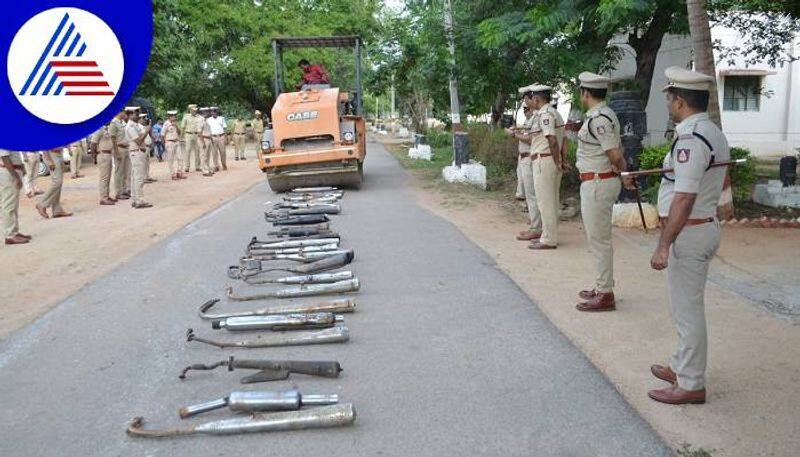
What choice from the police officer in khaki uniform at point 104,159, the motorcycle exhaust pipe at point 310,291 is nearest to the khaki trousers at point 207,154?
the police officer in khaki uniform at point 104,159

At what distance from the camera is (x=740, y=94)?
67.1 feet

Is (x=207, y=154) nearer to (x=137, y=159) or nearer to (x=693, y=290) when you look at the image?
(x=137, y=159)

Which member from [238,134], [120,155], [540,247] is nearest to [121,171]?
[120,155]

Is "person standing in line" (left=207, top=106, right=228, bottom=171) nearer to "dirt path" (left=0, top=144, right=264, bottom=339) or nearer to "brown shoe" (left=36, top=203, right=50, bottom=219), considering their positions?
"dirt path" (left=0, top=144, right=264, bottom=339)

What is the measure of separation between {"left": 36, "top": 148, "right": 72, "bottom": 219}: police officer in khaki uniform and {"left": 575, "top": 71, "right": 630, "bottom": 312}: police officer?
8224mm

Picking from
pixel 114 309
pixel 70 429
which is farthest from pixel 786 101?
pixel 70 429

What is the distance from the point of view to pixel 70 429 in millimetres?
3461

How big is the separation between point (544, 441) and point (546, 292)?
2.67 meters

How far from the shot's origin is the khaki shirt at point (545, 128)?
22.8ft

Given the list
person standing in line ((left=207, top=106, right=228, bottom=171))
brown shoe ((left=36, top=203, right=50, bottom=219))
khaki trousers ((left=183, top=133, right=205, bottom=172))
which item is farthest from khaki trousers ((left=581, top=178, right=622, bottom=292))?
person standing in line ((left=207, top=106, right=228, bottom=171))

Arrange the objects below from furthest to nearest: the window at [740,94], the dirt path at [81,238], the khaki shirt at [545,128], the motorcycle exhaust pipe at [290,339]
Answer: the window at [740,94] < the khaki shirt at [545,128] < the dirt path at [81,238] < the motorcycle exhaust pipe at [290,339]

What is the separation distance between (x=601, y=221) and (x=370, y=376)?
2.36 m

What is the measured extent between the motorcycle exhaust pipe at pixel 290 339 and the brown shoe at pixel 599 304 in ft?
6.10

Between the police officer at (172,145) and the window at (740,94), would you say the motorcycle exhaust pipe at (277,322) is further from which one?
the window at (740,94)
